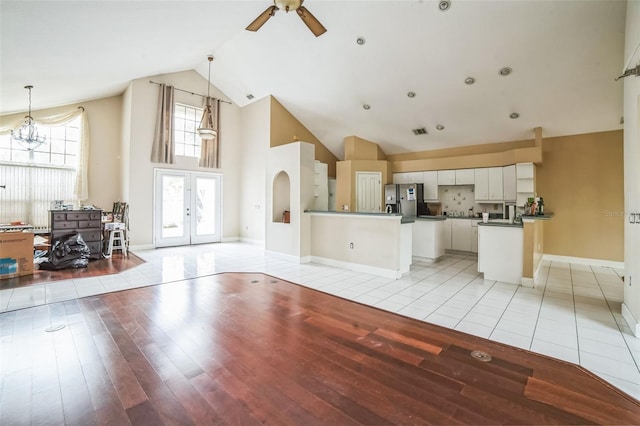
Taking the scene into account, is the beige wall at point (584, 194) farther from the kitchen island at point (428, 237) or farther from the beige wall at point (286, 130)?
the beige wall at point (286, 130)

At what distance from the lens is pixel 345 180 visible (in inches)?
334

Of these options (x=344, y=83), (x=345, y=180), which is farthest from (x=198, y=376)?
(x=345, y=180)

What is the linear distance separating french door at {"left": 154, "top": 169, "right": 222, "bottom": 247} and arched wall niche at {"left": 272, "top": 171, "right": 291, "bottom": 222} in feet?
9.63

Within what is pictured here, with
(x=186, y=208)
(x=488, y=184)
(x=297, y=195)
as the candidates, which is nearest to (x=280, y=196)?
(x=297, y=195)

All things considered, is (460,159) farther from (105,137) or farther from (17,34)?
(105,137)

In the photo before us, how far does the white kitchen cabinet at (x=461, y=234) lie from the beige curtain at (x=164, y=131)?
8.06 meters

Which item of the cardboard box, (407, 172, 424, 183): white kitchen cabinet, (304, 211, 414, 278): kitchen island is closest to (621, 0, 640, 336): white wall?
(304, 211, 414, 278): kitchen island

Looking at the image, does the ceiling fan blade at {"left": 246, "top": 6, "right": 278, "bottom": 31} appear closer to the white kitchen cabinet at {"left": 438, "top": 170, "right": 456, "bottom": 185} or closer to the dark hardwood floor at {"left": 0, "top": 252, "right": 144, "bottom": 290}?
the dark hardwood floor at {"left": 0, "top": 252, "right": 144, "bottom": 290}

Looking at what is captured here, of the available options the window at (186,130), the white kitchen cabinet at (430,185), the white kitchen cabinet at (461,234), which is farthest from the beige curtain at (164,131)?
the white kitchen cabinet at (461,234)

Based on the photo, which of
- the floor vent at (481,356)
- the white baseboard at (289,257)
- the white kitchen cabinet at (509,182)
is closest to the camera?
the floor vent at (481,356)

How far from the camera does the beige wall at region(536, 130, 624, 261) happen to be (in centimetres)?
594

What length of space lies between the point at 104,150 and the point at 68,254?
3.55 m

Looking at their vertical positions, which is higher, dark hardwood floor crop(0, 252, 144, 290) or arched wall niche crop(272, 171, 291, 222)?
arched wall niche crop(272, 171, 291, 222)

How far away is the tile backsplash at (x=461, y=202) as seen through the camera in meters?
7.60
